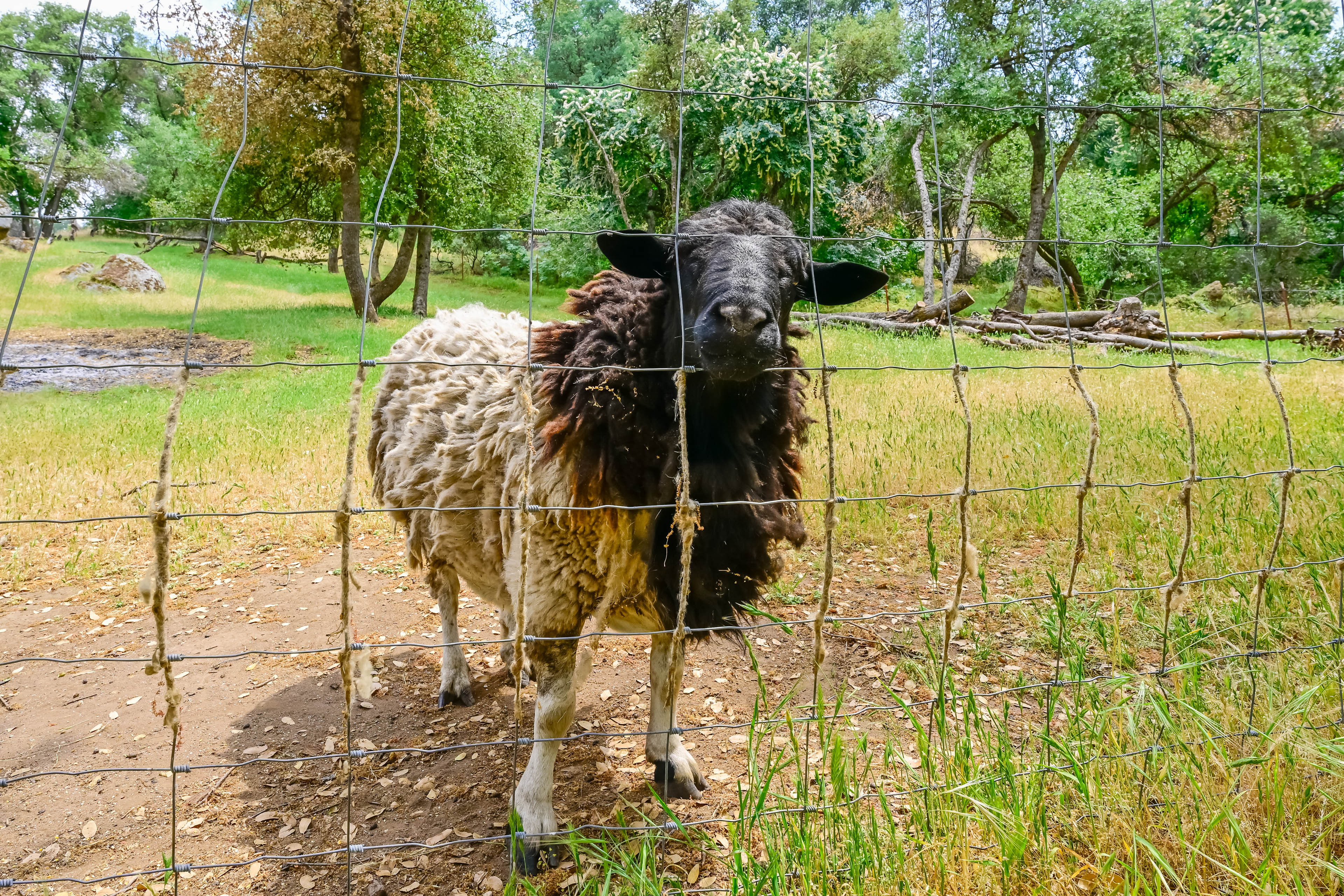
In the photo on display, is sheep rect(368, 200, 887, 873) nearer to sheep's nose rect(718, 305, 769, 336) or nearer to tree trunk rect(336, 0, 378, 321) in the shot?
sheep's nose rect(718, 305, 769, 336)

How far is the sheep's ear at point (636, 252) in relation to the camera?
2.75 m

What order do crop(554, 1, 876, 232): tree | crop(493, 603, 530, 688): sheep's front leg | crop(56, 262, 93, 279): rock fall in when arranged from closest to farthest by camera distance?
crop(493, 603, 530, 688): sheep's front leg
crop(554, 1, 876, 232): tree
crop(56, 262, 93, 279): rock

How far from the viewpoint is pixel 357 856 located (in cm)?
307

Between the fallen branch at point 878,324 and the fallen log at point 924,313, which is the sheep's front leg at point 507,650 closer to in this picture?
the fallen branch at point 878,324

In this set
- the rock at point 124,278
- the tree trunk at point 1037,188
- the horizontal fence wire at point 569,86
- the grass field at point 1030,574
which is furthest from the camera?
the rock at point 124,278

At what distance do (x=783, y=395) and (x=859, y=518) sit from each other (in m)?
2.80

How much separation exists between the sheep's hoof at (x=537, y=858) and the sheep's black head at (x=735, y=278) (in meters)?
1.96

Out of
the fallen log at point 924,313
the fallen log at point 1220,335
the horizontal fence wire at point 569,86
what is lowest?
the fallen log at point 1220,335

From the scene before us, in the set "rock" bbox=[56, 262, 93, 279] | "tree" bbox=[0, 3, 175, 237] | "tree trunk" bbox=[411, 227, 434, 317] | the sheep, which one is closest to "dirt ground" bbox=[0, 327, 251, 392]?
"tree" bbox=[0, 3, 175, 237]

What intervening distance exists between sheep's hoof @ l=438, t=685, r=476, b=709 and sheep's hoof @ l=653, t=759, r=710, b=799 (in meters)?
1.33

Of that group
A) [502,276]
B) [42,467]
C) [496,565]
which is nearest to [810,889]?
[496,565]

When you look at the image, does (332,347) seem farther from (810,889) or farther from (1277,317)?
(1277,317)

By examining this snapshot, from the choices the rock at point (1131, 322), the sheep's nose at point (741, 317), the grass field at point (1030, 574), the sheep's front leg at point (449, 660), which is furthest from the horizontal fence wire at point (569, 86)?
the rock at point (1131, 322)

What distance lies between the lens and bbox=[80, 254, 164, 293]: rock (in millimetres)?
19781
